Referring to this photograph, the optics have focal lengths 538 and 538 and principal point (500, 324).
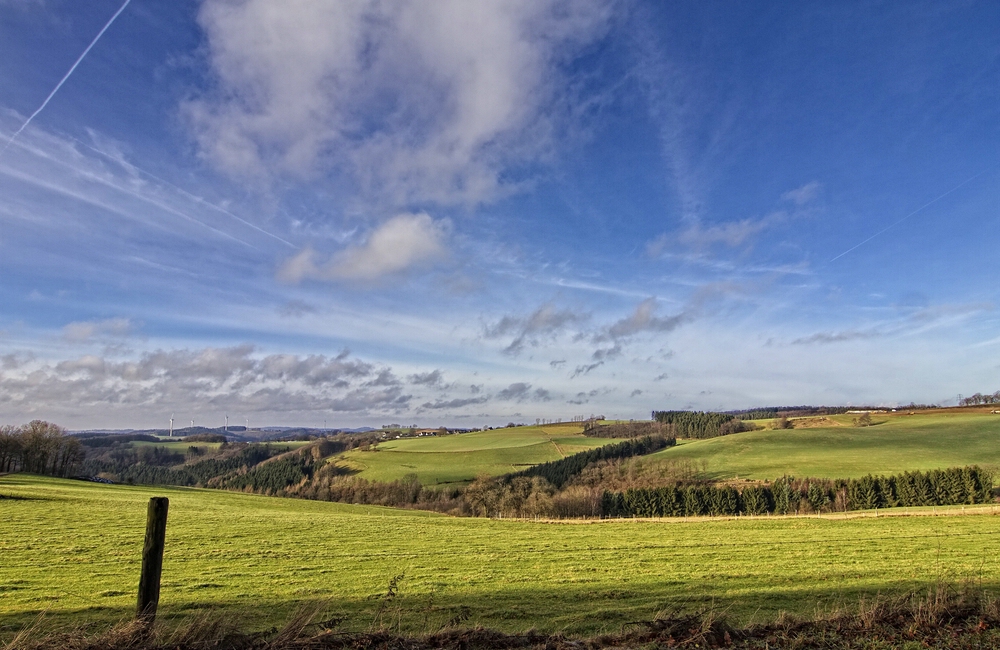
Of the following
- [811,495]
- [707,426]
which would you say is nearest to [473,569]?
[811,495]

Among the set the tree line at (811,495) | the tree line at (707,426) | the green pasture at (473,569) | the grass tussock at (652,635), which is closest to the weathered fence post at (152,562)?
the grass tussock at (652,635)

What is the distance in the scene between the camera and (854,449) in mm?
117438

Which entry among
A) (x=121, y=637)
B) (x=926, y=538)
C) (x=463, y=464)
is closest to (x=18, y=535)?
(x=121, y=637)

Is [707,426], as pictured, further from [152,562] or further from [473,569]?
[152,562]

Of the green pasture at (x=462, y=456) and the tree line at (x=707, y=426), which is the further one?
the tree line at (x=707, y=426)

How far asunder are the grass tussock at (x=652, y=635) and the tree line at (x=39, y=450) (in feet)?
430

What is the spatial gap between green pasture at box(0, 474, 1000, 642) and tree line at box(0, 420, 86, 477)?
89.4 meters

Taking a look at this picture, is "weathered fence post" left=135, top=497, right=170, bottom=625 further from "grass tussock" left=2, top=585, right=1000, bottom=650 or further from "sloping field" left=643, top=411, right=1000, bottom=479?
"sloping field" left=643, top=411, right=1000, bottom=479

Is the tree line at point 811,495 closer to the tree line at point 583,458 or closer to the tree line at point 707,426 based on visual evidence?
the tree line at point 583,458

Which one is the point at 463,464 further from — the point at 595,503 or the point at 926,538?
the point at 926,538

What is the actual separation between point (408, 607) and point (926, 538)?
33.1 metres

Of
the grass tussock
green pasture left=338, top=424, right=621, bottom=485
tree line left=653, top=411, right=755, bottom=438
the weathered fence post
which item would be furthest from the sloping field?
the weathered fence post

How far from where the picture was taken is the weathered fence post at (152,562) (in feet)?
29.2

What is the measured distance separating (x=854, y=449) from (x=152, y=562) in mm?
138549
